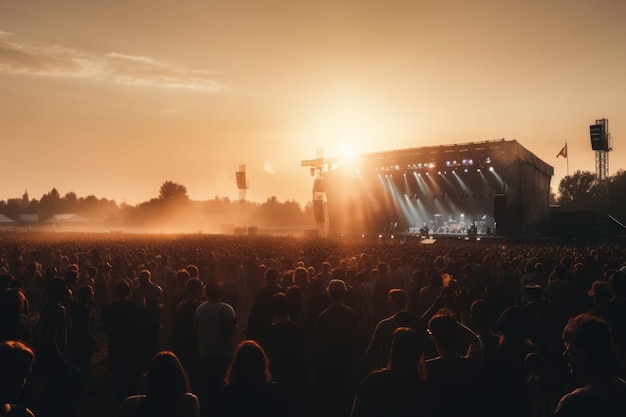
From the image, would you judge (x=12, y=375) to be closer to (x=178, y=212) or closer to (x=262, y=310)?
(x=262, y=310)

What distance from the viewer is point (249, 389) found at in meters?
3.34

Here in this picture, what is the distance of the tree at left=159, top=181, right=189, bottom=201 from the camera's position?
13762 cm

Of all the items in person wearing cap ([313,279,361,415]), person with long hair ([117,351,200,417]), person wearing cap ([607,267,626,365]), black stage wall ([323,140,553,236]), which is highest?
black stage wall ([323,140,553,236])

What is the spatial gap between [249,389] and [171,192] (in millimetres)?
139674

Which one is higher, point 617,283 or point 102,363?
point 617,283

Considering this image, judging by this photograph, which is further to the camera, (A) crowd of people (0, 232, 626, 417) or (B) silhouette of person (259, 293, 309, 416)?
(B) silhouette of person (259, 293, 309, 416)

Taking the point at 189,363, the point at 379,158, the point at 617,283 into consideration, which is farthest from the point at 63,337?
the point at 379,158

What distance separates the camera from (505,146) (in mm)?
40656

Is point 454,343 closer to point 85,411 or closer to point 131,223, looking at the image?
point 85,411

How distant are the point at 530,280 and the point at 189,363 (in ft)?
21.4

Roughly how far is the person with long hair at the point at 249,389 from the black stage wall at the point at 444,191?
40462 millimetres

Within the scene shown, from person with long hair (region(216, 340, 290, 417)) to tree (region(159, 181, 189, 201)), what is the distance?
139 meters

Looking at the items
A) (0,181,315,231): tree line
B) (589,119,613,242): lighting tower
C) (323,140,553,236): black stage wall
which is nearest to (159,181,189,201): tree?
(0,181,315,231): tree line

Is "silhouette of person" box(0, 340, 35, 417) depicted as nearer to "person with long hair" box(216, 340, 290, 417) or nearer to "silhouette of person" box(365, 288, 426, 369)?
"person with long hair" box(216, 340, 290, 417)
